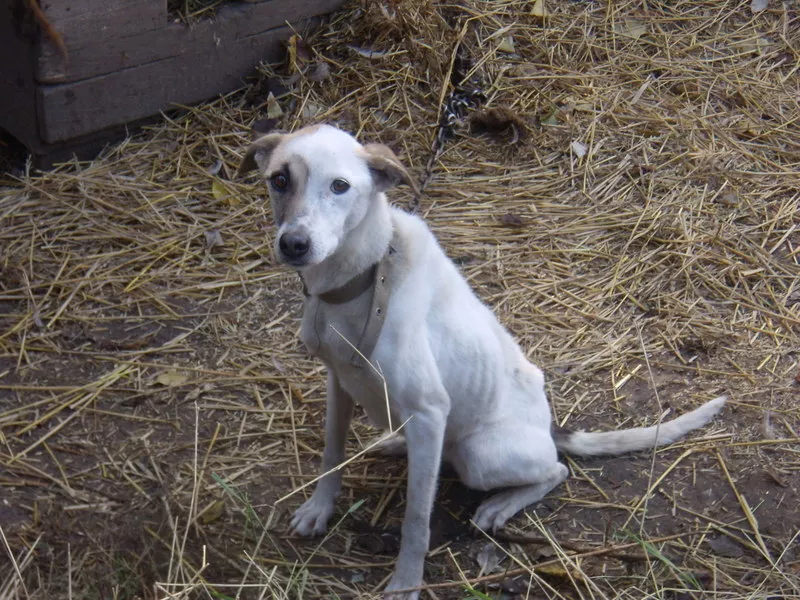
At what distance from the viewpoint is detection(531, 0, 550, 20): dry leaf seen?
556 cm

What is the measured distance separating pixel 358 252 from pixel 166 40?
2.60m

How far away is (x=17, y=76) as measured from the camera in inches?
176

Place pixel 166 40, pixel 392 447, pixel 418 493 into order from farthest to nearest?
1. pixel 166 40
2. pixel 392 447
3. pixel 418 493

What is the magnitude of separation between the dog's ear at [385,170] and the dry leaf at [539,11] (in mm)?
3284

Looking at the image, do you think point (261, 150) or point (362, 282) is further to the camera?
point (261, 150)

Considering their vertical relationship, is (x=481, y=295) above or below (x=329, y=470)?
below

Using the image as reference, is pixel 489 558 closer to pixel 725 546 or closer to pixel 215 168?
pixel 725 546

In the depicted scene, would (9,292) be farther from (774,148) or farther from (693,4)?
(693,4)

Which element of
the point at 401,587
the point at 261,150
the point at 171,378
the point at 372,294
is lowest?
the point at 171,378

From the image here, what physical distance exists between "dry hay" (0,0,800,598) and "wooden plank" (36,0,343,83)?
0.67ft

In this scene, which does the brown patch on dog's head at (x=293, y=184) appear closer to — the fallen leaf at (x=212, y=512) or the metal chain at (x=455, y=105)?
the fallen leaf at (x=212, y=512)

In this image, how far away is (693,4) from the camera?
19.2 feet

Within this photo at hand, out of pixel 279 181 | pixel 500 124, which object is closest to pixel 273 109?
pixel 500 124

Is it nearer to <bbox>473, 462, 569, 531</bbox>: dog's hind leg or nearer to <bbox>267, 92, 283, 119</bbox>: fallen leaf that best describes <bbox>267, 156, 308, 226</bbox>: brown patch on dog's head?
<bbox>473, 462, 569, 531</bbox>: dog's hind leg
